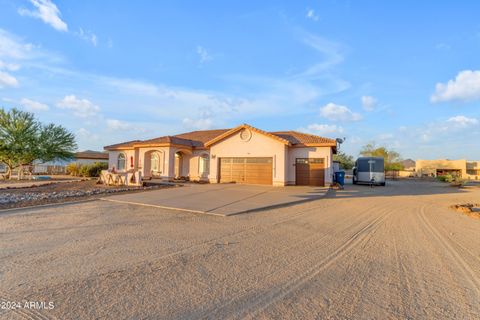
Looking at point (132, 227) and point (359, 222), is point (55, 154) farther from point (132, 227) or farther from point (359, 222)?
point (359, 222)

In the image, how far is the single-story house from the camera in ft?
67.9

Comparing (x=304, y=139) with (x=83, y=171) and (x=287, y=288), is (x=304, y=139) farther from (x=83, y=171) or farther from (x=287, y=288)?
(x=83, y=171)

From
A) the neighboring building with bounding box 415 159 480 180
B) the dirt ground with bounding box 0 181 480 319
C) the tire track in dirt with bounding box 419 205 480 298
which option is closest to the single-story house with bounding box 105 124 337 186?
the dirt ground with bounding box 0 181 480 319

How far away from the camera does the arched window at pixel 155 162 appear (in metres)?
25.2

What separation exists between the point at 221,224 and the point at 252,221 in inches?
43.4

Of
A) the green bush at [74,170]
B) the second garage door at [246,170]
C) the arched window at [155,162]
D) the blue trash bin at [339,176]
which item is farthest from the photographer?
the green bush at [74,170]

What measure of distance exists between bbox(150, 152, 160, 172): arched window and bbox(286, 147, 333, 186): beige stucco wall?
12847 mm

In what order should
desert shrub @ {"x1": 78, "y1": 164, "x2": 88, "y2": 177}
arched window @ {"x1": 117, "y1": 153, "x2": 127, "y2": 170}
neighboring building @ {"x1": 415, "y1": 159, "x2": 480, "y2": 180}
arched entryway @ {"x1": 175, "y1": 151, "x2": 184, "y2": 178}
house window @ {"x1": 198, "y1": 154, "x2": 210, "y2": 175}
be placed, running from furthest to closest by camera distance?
neighboring building @ {"x1": 415, "y1": 159, "x2": 480, "y2": 180} < desert shrub @ {"x1": 78, "y1": 164, "x2": 88, "y2": 177} < arched window @ {"x1": 117, "y1": 153, "x2": 127, "y2": 170} < arched entryway @ {"x1": 175, "y1": 151, "x2": 184, "y2": 178} < house window @ {"x1": 198, "y1": 154, "x2": 210, "y2": 175}

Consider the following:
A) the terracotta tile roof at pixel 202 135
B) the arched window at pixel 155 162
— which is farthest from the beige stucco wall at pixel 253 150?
the arched window at pixel 155 162

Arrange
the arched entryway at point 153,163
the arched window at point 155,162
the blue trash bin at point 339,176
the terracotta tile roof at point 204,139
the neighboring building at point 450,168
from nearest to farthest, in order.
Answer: the terracotta tile roof at point 204,139 < the blue trash bin at point 339,176 < the arched entryway at point 153,163 < the arched window at point 155,162 < the neighboring building at point 450,168

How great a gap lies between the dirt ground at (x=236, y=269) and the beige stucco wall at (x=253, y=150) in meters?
12.4

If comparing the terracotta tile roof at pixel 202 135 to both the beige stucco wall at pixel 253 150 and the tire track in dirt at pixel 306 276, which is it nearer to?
the beige stucco wall at pixel 253 150

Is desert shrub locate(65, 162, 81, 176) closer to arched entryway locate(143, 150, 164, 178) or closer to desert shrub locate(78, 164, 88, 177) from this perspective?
desert shrub locate(78, 164, 88, 177)

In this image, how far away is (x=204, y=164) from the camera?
24922 millimetres
